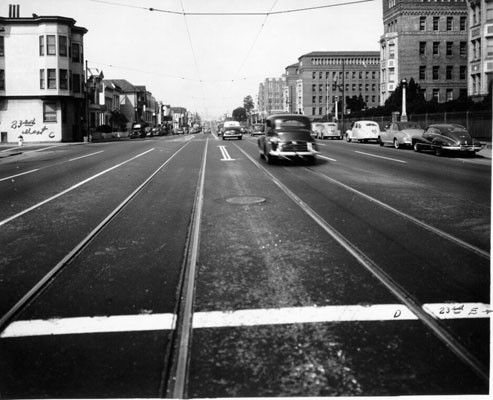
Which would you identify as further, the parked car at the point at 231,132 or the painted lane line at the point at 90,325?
the parked car at the point at 231,132

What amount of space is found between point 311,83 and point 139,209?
137006 mm

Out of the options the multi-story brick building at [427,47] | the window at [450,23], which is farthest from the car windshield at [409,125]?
the window at [450,23]

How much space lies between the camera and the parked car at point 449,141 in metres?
23.4

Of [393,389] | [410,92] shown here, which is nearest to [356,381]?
[393,389]

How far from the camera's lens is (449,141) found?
23953 mm

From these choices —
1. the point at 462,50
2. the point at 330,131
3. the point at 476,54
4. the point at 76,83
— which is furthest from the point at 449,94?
the point at 76,83

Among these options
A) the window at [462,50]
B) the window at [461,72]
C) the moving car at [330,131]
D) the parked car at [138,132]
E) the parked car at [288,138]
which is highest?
the window at [462,50]

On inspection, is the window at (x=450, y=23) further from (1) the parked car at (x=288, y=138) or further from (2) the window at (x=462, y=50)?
(1) the parked car at (x=288, y=138)

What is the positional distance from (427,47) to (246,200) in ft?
234

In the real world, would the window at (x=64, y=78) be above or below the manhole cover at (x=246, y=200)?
above

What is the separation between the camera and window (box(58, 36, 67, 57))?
54125mm

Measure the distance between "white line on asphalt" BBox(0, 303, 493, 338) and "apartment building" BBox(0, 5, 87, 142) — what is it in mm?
53919

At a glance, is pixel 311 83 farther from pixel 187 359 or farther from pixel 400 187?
pixel 187 359

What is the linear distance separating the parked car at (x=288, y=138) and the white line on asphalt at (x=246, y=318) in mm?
14687
